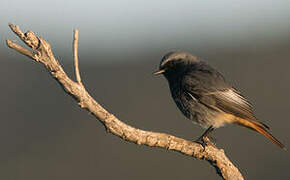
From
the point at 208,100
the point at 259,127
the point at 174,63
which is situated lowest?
the point at 259,127

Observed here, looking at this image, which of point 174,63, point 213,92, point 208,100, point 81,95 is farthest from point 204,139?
point 81,95

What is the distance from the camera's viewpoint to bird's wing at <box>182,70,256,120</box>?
8961 millimetres

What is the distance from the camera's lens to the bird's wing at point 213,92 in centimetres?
896

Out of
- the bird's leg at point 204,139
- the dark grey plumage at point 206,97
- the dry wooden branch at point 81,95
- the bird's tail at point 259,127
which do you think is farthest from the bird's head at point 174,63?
the dry wooden branch at point 81,95

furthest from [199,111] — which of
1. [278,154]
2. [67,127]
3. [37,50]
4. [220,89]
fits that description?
[67,127]

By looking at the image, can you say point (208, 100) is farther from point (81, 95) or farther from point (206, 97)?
point (81, 95)

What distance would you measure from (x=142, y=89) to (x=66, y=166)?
368 inches

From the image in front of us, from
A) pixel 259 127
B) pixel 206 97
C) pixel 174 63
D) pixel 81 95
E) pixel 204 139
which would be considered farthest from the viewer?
pixel 174 63

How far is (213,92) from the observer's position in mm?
9062

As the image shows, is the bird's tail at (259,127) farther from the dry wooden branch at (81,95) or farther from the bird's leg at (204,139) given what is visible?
the dry wooden branch at (81,95)

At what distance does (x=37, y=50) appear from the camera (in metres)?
6.18

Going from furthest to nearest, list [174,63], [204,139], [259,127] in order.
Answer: [174,63] → [259,127] → [204,139]

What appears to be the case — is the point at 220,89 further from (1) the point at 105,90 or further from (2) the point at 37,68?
(2) the point at 37,68

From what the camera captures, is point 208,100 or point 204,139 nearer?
point 204,139
